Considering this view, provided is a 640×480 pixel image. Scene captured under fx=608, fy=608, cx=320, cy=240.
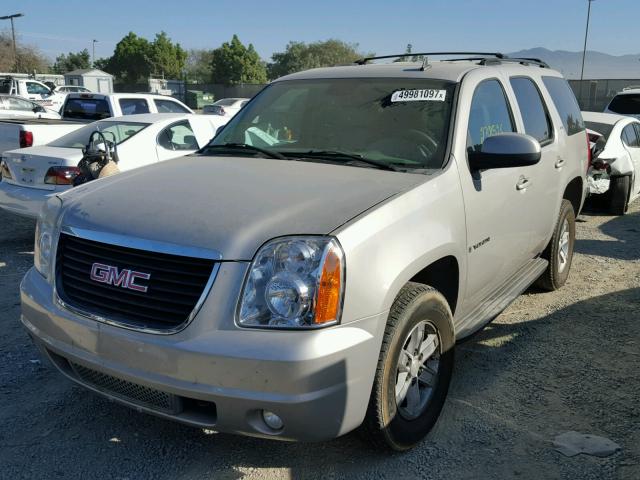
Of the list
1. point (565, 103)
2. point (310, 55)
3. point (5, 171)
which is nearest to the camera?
point (565, 103)

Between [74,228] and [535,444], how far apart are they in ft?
8.26

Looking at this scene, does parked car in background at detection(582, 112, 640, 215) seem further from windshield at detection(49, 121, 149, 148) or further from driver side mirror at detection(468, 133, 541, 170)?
windshield at detection(49, 121, 149, 148)

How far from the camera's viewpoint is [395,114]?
12.0 feet

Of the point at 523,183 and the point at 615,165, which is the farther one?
the point at 615,165

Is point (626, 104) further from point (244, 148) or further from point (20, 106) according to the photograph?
point (20, 106)

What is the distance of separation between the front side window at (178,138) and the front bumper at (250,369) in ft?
18.2

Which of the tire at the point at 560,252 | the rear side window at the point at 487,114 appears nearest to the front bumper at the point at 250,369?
the rear side window at the point at 487,114

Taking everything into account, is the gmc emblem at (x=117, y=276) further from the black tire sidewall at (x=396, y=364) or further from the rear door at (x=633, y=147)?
the rear door at (x=633, y=147)

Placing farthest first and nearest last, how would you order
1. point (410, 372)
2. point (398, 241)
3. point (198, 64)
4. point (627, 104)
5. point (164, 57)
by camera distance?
point (198, 64) → point (164, 57) → point (627, 104) → point (410, 372) → point (398, 241)

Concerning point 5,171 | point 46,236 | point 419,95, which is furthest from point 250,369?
point 5,171

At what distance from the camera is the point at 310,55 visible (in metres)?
90.5

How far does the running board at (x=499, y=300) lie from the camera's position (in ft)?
11.6

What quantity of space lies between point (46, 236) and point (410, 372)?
1.94 metres

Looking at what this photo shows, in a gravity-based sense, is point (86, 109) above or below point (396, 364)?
above
